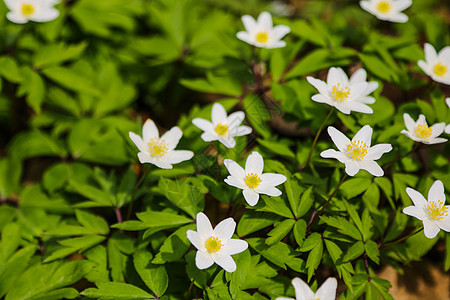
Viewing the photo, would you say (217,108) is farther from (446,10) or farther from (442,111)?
(446,10)

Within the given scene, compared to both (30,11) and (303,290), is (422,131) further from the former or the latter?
(30,11)

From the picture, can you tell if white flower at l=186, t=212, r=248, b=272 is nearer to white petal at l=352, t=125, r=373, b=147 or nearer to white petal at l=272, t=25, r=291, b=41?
white petal at l=352, t=125, r=373, b=147

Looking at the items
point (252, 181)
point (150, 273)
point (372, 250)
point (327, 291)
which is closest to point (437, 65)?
point (372, 250)

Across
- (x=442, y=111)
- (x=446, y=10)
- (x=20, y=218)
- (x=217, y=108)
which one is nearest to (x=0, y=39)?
(x=20, y=218)

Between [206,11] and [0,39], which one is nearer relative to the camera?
[0,39]

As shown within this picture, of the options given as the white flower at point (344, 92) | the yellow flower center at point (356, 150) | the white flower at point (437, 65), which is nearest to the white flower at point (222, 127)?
the white flower at point (344, 92)

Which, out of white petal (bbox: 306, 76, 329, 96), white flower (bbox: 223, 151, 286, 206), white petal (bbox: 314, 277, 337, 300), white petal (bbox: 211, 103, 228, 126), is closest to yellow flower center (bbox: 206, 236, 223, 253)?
white flower (bbox: 223, 151, 286, 206)
